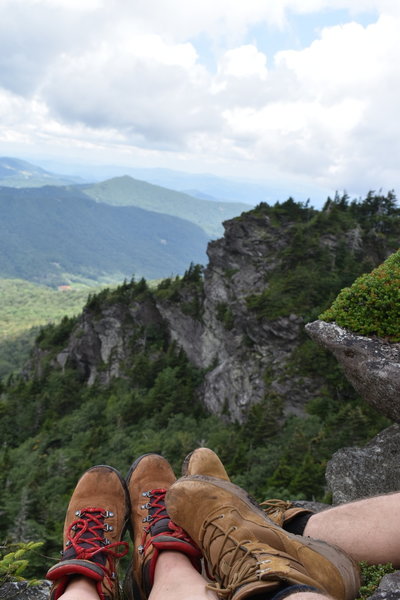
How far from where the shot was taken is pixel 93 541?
4.10 metres

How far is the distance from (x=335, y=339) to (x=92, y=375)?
6478cm

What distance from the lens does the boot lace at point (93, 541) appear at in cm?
385

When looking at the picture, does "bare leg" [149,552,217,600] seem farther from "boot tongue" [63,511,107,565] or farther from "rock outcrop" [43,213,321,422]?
"rock outcrop" [43,213,321,422]

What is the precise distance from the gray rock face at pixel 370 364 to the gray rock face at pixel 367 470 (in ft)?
1.70

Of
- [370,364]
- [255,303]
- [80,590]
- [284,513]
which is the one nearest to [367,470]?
[370,364]

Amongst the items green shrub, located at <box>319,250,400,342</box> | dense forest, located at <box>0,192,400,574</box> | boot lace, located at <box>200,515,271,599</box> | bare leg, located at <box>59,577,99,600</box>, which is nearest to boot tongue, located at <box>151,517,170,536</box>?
boot lace, located at <box>200,515,271,599</box>

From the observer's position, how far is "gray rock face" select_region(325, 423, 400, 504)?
19.7 feet

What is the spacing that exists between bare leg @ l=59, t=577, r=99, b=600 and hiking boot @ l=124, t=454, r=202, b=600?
489mm

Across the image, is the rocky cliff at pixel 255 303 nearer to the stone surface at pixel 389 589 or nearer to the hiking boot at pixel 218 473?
the hiking boot at pixel 218 473

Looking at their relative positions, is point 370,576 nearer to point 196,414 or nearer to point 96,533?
point 96,533

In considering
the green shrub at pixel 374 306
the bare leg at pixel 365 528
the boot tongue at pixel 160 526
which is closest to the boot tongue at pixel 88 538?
the boot tongue at pixel 160 526

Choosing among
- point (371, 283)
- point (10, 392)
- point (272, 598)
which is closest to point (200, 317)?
point (10, 392)

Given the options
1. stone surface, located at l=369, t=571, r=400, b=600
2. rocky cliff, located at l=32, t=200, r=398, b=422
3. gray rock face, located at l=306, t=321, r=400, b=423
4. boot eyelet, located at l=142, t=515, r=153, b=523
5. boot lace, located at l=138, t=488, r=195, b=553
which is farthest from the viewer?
rocky cliff, located at l=32, t=200, r=398, b=422

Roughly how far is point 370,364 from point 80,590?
4941mm
